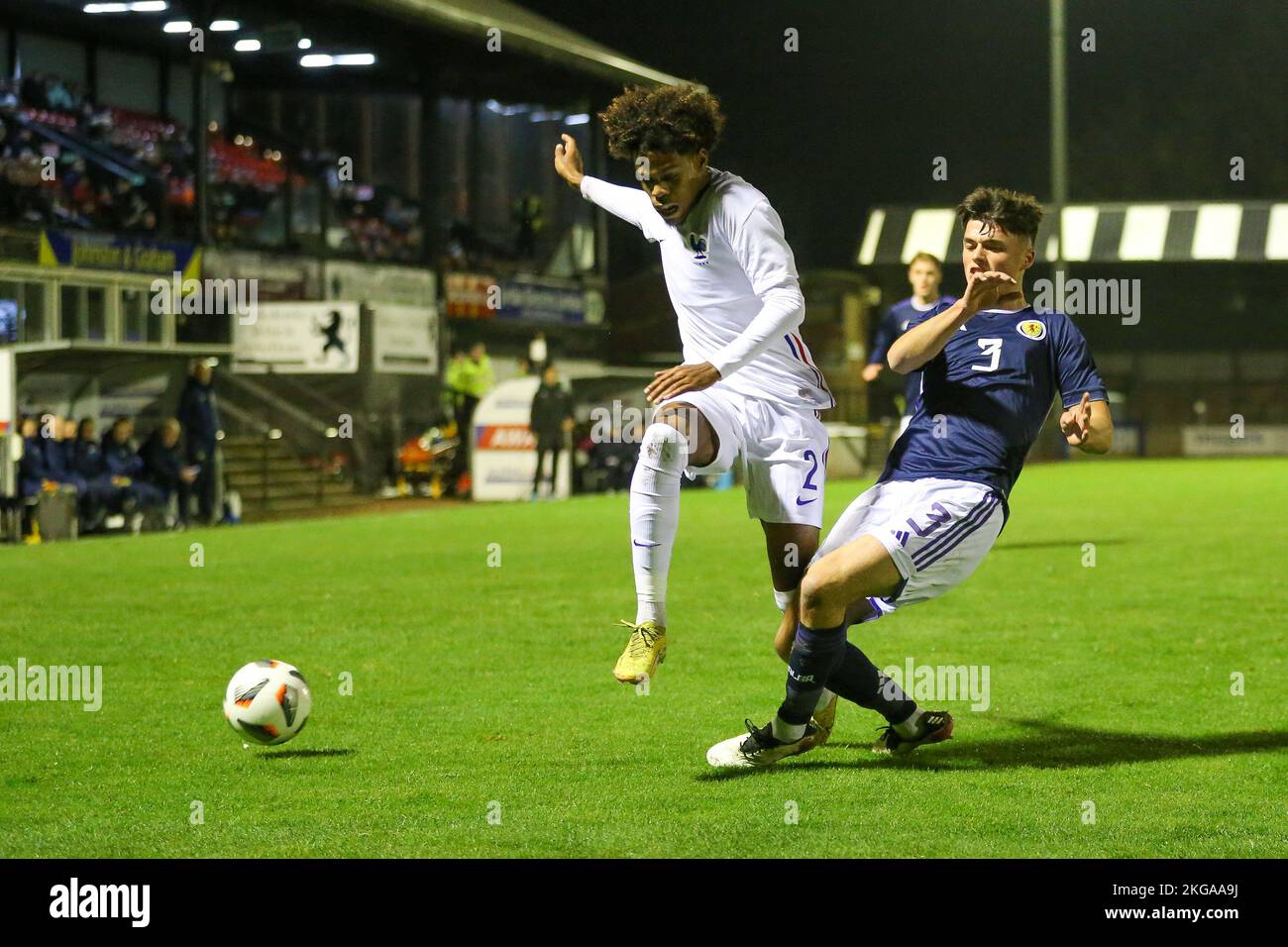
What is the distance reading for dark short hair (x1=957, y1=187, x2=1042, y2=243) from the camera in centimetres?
532

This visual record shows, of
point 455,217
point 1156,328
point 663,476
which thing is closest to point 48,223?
point 455,217

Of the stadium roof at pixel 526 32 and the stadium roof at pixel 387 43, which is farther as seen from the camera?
the stadium roof at pixel 526 32

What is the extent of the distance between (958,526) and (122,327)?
1970 cm

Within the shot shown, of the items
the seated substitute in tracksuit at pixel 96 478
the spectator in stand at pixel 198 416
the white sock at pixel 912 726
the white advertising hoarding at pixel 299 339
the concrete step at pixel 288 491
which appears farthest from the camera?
the white advertising hoarding at pixel 299 339

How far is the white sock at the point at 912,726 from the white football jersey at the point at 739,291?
117 centimetres

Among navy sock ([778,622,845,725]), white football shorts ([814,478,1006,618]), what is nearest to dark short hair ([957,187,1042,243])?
white football shorts ([814,478,1006,618])

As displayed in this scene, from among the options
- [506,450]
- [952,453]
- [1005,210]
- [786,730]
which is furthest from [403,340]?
[1005,210]

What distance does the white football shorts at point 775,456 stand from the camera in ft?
18.8

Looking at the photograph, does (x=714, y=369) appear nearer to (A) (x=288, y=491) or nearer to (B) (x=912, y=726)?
(B) (x=912, y=726)

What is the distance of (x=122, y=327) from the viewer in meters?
23.0

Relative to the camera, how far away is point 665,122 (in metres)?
5.57

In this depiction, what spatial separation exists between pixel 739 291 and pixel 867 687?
1.48 m

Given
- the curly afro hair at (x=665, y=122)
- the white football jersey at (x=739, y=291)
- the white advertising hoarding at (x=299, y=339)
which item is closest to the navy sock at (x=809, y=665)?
the white football jersey at (x=739, y=291)

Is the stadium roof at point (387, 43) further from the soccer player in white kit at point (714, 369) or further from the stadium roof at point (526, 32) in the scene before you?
the soccer player in white kit at point (714, 369)
